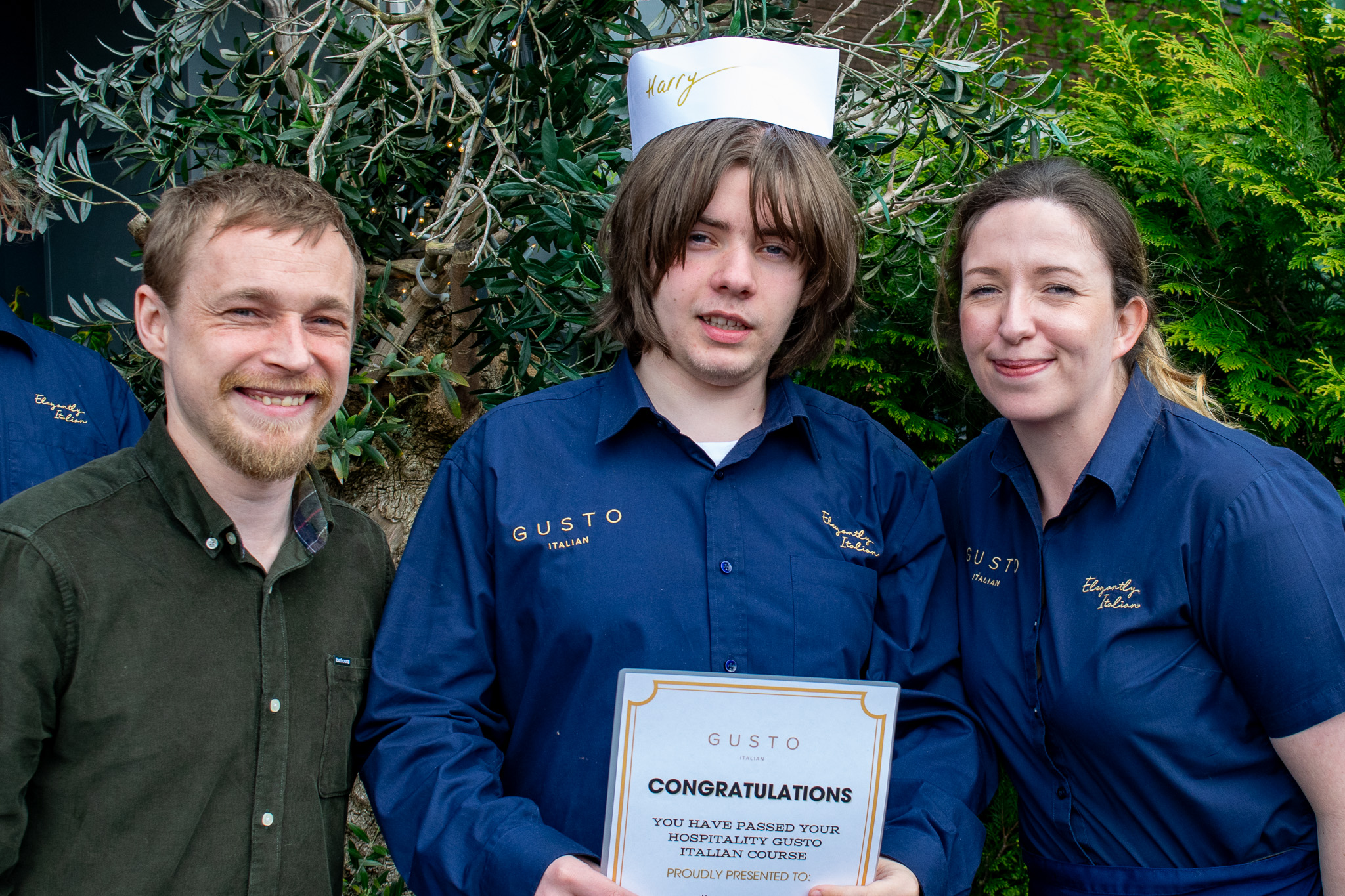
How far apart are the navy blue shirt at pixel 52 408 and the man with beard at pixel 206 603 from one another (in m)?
0.68

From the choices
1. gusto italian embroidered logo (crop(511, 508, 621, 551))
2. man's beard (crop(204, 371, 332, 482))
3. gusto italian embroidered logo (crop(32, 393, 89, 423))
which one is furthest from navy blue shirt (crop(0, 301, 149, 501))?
gusto italian embroidered logo (crop(511, 508, 621, 551))

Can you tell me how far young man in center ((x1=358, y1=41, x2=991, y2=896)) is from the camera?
1.90 m

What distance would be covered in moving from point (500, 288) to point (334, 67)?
87.8 inches

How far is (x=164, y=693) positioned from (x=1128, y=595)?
1.65 meters

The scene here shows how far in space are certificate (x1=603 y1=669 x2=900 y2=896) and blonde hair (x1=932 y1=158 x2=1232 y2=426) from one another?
1.04 m

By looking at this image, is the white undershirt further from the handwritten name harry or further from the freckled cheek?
the handwritten name harry

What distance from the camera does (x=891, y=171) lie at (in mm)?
3238

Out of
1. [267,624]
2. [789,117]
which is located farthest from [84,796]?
[789,117]

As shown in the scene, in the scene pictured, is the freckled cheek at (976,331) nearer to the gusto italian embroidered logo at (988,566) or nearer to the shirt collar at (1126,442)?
the shirt collar at (1126,442)

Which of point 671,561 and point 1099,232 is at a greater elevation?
point 1099,232

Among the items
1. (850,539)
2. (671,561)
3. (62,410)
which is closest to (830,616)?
(850,539)

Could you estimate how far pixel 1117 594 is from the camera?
1.98 metres

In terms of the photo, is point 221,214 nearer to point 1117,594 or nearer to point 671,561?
point 671,561

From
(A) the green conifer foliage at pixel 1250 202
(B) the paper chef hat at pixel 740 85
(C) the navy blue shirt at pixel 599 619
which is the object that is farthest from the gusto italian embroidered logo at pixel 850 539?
(A) the green conifer foliage at pixel 1250 202
